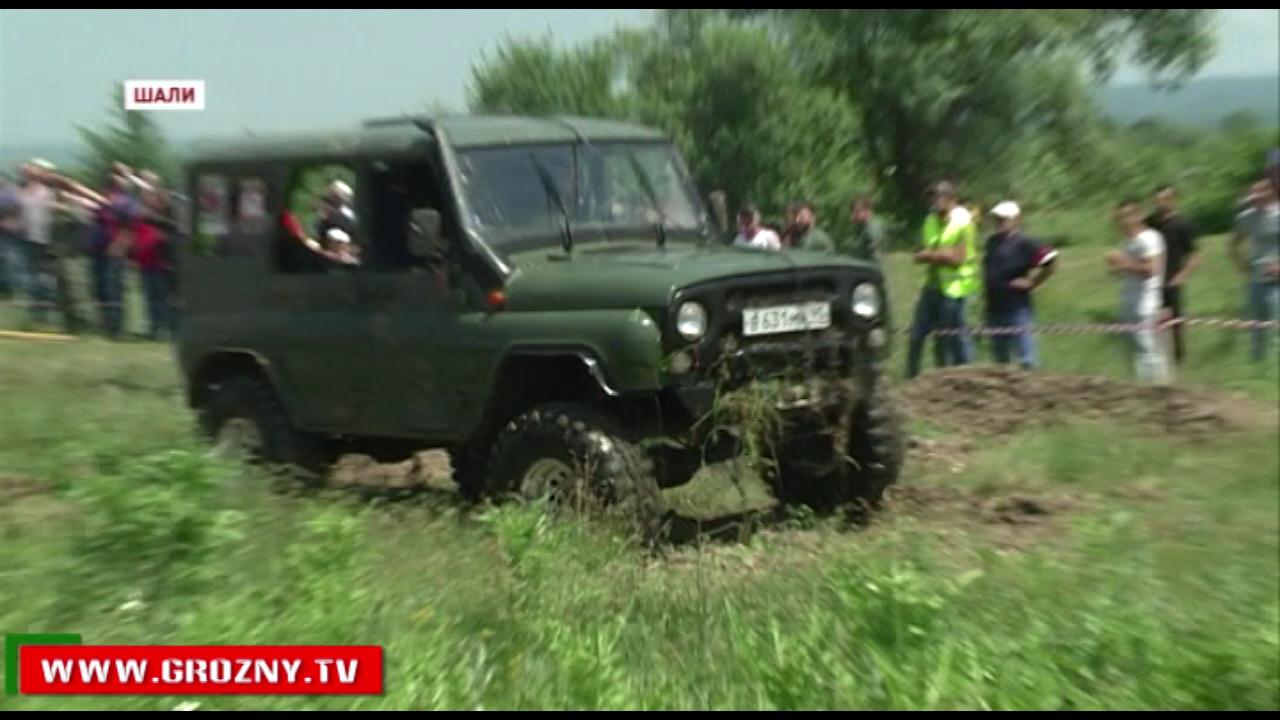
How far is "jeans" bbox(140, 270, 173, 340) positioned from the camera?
9.87 metres

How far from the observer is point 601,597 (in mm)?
6184

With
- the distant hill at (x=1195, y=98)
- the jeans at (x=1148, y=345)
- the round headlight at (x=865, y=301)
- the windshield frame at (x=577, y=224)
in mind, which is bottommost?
the jeans at (x=1148, y=345)

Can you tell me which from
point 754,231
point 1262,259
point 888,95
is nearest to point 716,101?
point 754,231

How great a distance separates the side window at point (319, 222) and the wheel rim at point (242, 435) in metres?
0.84

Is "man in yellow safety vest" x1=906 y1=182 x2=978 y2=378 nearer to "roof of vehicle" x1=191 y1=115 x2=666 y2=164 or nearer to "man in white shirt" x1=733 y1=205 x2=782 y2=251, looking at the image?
"man in white shirt" x1=733 y1=205 x2=782 y2=251

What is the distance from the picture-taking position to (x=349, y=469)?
976 centimetres

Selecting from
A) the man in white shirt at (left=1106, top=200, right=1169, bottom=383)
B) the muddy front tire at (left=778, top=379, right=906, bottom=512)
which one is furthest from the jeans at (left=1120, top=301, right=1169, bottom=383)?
the muddy front tire at (left=778, top=379, right=906, bottom=512)

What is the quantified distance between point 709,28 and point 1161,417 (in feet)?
22.2

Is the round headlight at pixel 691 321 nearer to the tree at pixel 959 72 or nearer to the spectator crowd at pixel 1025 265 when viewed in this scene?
the spectator crowd at pixel 1025 265

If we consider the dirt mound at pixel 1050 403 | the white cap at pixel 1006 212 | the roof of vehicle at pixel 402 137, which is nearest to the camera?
the roof of vehicle at pixel 402 137

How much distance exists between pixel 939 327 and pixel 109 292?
248 inches

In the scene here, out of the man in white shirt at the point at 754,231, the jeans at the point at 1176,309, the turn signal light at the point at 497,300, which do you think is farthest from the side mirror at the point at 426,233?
the jeans at the point at 1176,309

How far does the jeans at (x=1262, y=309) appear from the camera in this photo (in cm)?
1219

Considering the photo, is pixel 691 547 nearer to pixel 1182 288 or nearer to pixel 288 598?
pixel 288 598
